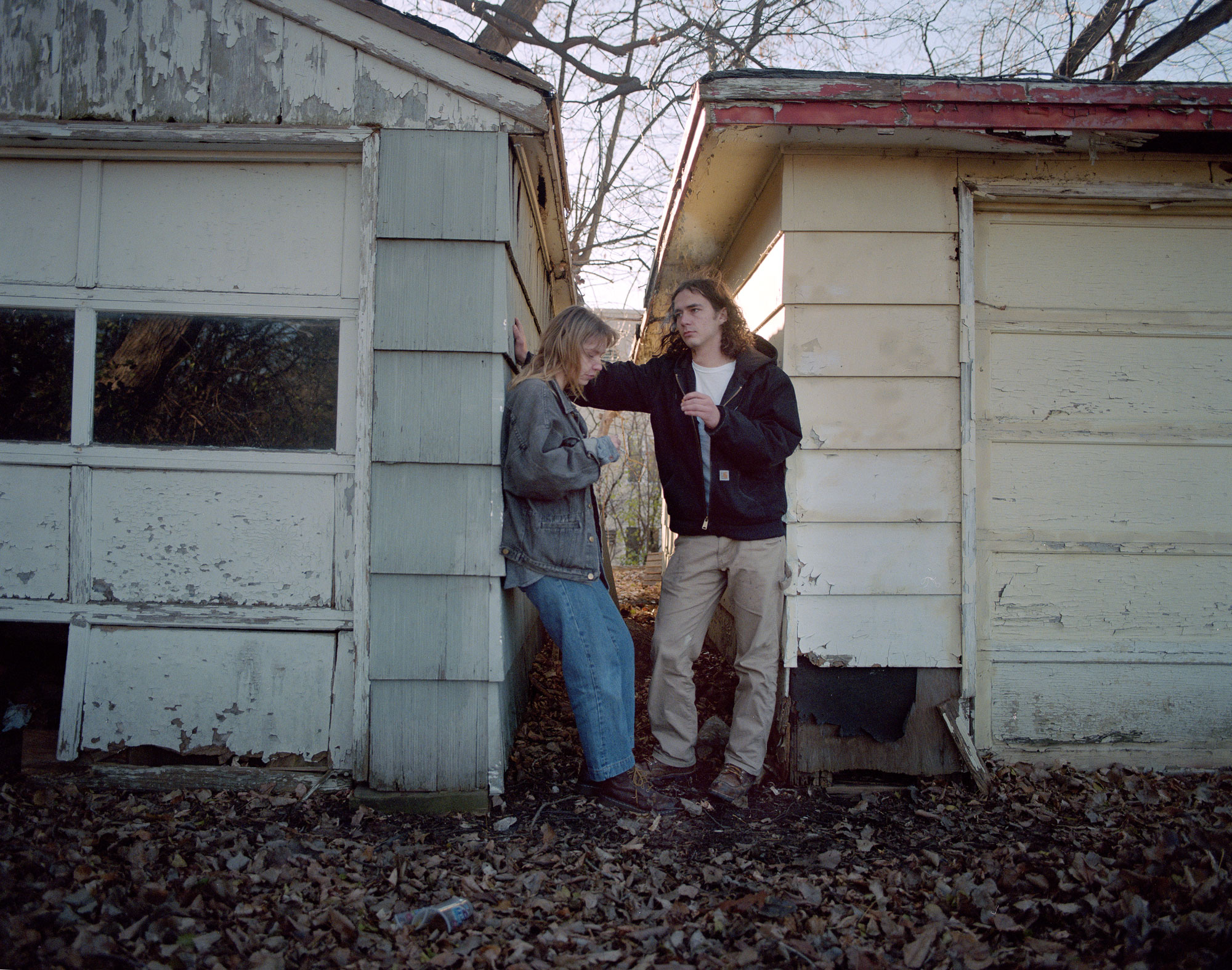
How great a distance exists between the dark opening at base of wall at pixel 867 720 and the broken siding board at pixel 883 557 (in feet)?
1.20

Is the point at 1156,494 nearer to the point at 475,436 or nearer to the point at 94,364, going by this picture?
the point at 475,436

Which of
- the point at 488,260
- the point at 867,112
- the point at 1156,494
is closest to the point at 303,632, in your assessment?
the point at 488,260

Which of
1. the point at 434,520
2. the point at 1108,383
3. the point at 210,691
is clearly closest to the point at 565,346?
the point at 434,520

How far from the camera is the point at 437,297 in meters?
3.08

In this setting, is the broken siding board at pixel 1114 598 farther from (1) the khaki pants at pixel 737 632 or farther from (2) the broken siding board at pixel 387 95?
(2) the broken siding board at pixel 387 95

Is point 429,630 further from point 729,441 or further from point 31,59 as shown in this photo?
point 31,59

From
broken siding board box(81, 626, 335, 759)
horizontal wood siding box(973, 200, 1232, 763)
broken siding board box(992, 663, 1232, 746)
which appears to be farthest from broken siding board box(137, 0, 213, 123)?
broken siding board box(992, 663, 1232, 746)

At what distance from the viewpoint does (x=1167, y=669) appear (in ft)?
11.8

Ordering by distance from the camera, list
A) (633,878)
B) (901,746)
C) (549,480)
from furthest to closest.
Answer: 1. (901,746)
2. (549,480)
3. (633,878)

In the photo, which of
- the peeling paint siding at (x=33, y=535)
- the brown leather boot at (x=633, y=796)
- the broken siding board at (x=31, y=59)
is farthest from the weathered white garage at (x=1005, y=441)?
the peeling paint siding at (x=33, y=535)

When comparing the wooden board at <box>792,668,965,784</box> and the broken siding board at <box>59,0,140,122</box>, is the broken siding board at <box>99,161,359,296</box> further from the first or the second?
the wooden board at <box>792,668,965,784</box>

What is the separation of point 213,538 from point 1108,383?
409 cm

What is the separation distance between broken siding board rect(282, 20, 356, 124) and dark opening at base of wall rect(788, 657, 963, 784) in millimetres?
3082

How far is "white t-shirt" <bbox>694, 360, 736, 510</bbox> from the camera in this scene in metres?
3.37
